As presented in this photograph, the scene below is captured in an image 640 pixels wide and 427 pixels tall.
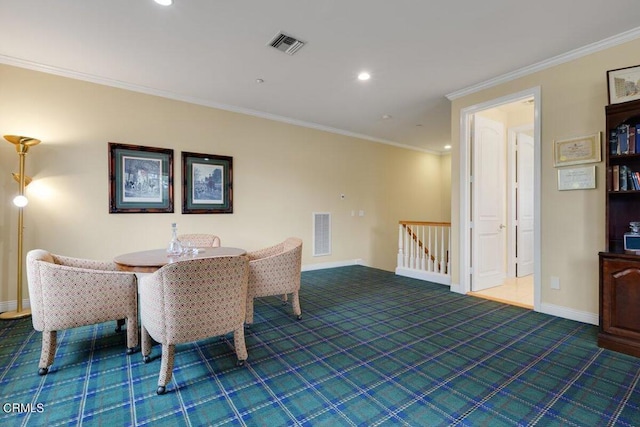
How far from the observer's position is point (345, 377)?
81.9 inches

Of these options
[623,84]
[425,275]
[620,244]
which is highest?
[623,84]

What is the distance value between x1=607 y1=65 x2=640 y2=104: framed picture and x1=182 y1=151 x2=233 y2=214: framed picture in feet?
14.8

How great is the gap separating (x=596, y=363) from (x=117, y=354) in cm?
366

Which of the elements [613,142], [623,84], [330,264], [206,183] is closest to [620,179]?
[613,142]

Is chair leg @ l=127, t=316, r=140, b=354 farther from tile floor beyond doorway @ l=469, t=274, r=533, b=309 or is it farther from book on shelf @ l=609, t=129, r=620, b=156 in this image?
book on shelf @ l=609, t=129, r=620, b=156

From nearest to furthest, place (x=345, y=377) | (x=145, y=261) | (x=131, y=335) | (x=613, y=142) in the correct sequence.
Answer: (x=345, y=377)
(x=131, y=335)
(x=145, y=261)
(x=613, y=142)

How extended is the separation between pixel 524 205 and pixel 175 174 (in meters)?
5.64

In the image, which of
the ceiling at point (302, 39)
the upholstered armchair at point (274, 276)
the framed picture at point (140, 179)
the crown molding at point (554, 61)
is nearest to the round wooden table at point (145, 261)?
the upholstered armchair at point (274, 276)

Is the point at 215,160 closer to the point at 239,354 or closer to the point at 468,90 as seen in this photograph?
the point at 239,354

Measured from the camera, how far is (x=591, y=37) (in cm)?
284

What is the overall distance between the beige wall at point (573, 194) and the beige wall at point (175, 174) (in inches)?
136

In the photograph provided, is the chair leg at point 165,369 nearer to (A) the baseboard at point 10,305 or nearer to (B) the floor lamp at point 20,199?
(B) the floor lamp at point 20,199

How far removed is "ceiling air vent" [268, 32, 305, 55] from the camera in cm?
285

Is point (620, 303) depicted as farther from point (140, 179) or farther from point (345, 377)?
point (140, 179)
